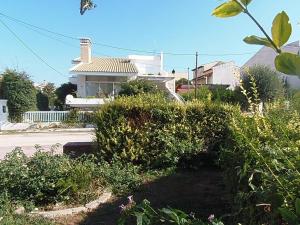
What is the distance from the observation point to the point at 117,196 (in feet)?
22.2

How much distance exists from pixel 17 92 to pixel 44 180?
23.5m

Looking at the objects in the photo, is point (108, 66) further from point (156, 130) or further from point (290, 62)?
point (290, 62)

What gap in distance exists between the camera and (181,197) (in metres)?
6.62

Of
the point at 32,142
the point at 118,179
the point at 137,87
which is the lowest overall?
the point at 32,142

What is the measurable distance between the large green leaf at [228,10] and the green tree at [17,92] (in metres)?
28.9

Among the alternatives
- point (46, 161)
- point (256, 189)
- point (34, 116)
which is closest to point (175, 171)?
point (46, 161)

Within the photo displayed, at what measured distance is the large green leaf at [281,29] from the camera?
2.60 ft

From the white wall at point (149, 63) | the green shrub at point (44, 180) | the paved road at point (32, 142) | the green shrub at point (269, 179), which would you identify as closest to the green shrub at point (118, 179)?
the green shrub at point (44, 180)

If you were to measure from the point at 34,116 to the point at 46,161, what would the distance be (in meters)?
24.0

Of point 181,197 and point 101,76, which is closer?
point 181,197

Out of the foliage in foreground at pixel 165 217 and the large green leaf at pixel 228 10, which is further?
the foliage in foreground at pixel 165 217

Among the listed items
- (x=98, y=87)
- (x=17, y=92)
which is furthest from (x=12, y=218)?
(x=98, y=87)

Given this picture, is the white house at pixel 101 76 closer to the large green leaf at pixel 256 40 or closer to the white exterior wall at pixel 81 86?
the white exterior wall at pixel 81 86

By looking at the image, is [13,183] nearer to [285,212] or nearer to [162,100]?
[162,100]
